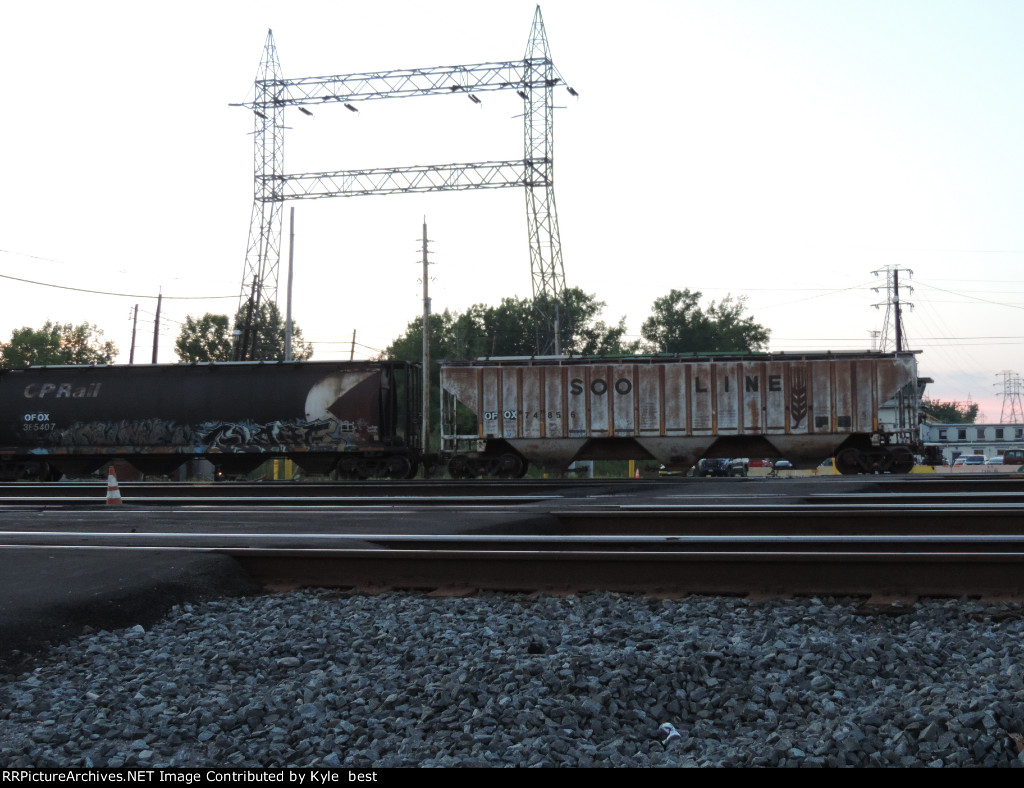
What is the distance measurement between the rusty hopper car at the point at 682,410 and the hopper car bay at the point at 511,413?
31mm

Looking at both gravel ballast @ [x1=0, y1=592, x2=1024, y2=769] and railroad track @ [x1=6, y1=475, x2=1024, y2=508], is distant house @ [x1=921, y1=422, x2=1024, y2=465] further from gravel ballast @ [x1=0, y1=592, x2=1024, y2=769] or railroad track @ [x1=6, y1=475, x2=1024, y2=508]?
gravel ballast @ [x1=0, y1=592, x2=1024, y2=769]

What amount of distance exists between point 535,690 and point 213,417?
1996 cm

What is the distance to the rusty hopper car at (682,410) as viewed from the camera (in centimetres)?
2100

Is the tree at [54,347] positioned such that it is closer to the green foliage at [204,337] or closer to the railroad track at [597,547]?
the green foliage at [204,337]

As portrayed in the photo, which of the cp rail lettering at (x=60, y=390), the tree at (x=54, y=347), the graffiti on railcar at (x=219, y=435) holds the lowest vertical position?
the graffiti on railcar at (x=219, y=435)

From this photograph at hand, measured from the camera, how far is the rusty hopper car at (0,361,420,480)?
21.3 m

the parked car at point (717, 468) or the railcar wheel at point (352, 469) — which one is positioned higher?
the railcar wheel at point (352, 469)

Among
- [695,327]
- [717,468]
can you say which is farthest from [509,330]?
[717,468]

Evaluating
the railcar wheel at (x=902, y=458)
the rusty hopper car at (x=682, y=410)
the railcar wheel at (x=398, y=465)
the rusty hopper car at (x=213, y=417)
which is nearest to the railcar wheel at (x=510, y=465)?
the rusty hopper car at (x=682, y=410)

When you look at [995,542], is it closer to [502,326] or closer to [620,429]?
[620,429]

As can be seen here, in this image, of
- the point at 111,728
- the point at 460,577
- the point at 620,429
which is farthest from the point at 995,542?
the point at 620,429

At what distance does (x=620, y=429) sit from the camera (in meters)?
21.4

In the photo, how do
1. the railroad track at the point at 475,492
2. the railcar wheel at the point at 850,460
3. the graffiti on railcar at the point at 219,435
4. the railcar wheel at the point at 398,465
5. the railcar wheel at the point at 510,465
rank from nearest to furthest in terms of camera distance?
the railroad track at the point at 475,492 → the graffiti on railcar at the point at 219,435 → the railcar wheel at the point at 398,465 → the railcar wheel at the point at 850,460 → the railcar wheel at the point at 510,465

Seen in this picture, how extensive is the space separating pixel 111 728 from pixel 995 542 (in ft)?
20.2
